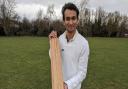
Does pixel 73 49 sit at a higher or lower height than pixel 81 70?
higher

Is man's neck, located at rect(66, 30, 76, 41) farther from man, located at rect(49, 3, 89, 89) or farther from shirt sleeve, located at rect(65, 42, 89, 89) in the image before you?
shirt sleeve, located at rect(65, 42, 89, 89)

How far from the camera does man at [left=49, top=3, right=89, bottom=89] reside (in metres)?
2.61

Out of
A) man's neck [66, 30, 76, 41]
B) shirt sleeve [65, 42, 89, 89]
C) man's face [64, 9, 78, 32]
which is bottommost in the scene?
shirt sleeve [65, 42, 89, 89]

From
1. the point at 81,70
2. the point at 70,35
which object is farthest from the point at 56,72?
the point at 70,35

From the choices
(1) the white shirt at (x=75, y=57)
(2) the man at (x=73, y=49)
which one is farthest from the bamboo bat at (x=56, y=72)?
(1) the white shirt at (x=75, y=57)

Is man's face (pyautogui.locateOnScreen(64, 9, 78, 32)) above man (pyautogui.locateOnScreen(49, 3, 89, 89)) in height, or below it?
above

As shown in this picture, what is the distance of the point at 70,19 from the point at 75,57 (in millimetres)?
355

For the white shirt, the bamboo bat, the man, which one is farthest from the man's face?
the bamboo bat

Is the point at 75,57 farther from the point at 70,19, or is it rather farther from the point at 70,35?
the point at 70,19

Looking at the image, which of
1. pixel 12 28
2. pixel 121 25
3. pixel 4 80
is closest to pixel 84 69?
pixel 4 80

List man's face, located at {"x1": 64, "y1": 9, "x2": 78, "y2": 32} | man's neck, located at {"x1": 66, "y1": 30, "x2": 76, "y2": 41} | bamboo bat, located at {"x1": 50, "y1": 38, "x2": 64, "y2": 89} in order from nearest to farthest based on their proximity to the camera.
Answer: bamboo bat, located at {"x1": 50, "y1": 38, "x2": 64, "y2": 89}, man's face, located at {"x1": 64, "y1": 9, "x2": 78, "y2": 32}, man's neck, located at {"x1": 66, "y1": 30, "x2": 76, "y2": 41}

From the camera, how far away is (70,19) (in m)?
2.60

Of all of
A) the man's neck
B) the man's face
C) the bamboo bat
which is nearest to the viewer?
the bamboo bat

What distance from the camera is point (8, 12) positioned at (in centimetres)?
8081
